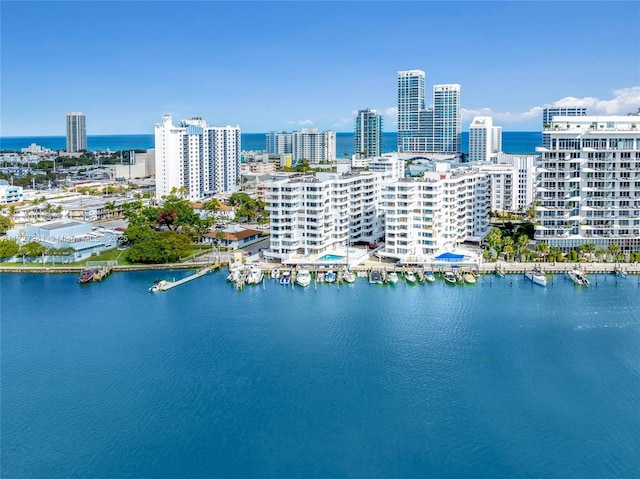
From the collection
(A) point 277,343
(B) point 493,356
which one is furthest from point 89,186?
(B) point 493,356

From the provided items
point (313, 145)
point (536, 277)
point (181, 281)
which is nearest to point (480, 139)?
point (313, 145)

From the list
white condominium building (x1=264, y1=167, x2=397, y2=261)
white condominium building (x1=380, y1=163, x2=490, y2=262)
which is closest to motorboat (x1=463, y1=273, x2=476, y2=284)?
white condominium building (x1=380, y1=163, x2=490, y2=262)

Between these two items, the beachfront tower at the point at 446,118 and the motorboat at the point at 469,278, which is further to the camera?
the beachfront tower at the point at 446,118

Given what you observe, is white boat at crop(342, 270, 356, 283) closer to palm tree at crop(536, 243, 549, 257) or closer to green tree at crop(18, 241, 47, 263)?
palm tree at crop(536, 243, 549, 257)

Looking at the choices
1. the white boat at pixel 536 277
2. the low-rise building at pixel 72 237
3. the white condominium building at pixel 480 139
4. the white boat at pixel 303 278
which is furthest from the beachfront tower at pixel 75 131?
the white boat at pixel 536 277

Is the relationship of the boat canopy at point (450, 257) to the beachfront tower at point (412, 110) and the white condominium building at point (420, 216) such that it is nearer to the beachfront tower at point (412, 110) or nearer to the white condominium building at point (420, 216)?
the white condominium building at point (420, 216)
